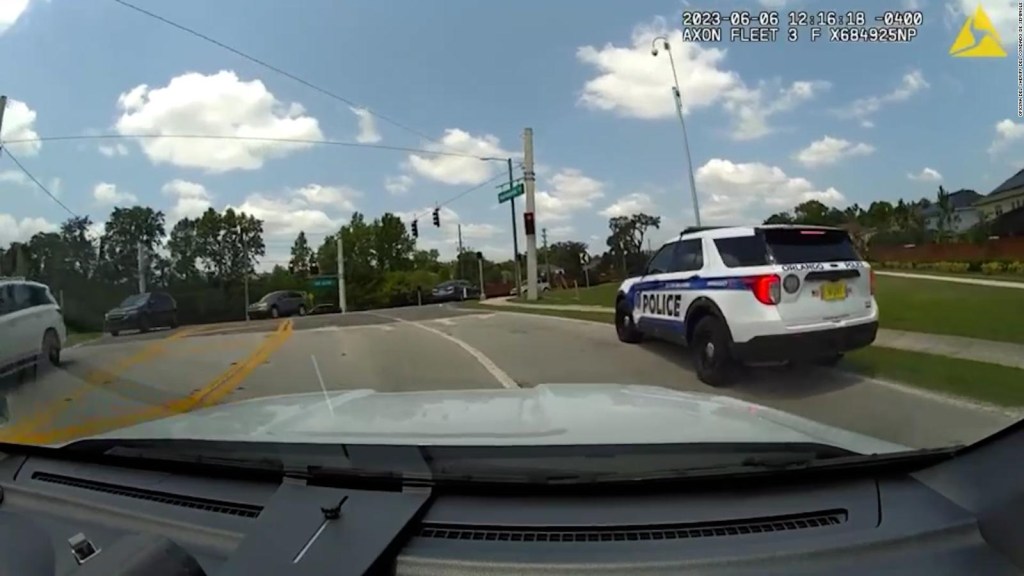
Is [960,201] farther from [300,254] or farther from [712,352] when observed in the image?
[300,254]

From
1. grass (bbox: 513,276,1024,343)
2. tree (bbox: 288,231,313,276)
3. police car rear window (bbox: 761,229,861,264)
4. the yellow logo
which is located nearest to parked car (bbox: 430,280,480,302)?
tree (bbox: 288,231,313,276)

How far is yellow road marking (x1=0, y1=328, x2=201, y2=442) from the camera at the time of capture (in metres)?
3.74

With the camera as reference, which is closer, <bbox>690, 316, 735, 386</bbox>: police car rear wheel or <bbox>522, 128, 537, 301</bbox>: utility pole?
<bbox>690, 316, 735, 386</bbox>: police car rear wheel

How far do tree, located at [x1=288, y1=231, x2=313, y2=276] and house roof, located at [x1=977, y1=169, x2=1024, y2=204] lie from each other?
319 centimetres

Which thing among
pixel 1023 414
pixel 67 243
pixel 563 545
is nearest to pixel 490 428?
pixel 563 545

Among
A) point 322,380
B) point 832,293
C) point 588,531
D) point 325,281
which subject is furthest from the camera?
point 325,281

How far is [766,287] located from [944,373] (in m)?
0.77

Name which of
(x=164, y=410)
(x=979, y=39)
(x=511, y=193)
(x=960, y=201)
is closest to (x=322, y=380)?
(x=164, y=410)

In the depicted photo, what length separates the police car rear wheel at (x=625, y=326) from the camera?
12.0 feet

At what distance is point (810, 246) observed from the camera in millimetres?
2840

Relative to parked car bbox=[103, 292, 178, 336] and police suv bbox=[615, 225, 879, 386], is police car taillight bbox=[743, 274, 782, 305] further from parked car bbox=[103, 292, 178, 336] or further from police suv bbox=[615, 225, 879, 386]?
parked car bbox=[103, 292, 178, 336]

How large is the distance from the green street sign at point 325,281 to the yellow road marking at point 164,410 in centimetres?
61

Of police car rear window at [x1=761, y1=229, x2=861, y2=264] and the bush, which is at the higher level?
police car rear window at [x1=761, y1=229, x2=861, y2=264]

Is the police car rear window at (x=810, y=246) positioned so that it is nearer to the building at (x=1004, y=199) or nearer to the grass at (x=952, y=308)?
the grass at (x=952, y=308)
